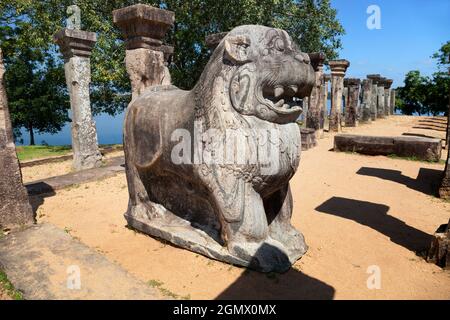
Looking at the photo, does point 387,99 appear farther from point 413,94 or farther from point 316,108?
point 316,108

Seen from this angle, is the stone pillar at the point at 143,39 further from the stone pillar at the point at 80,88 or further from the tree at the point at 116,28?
the tree at the point at 116,28

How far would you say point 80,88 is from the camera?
7.62 metres

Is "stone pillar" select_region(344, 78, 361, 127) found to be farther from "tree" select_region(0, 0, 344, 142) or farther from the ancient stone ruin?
the ancient stone ruin

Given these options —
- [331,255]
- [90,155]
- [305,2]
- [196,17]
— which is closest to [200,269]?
[331,255]

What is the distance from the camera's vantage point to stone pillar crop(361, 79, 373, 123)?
61.7 feet

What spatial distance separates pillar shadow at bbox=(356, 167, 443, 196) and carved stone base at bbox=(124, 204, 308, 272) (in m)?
3.50

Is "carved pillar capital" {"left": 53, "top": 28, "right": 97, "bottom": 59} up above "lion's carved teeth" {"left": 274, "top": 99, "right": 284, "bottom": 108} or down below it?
above

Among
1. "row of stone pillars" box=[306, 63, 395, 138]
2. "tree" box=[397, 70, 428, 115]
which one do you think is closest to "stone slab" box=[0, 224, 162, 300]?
"row of stone pillars" box=[306, 63, 395, 138]

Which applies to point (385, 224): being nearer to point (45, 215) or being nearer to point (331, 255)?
point (331, 255)

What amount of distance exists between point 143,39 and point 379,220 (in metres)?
4.36

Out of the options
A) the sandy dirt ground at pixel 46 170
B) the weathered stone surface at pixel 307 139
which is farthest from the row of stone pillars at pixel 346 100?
the sandy dirt ground at pixel 46 170
